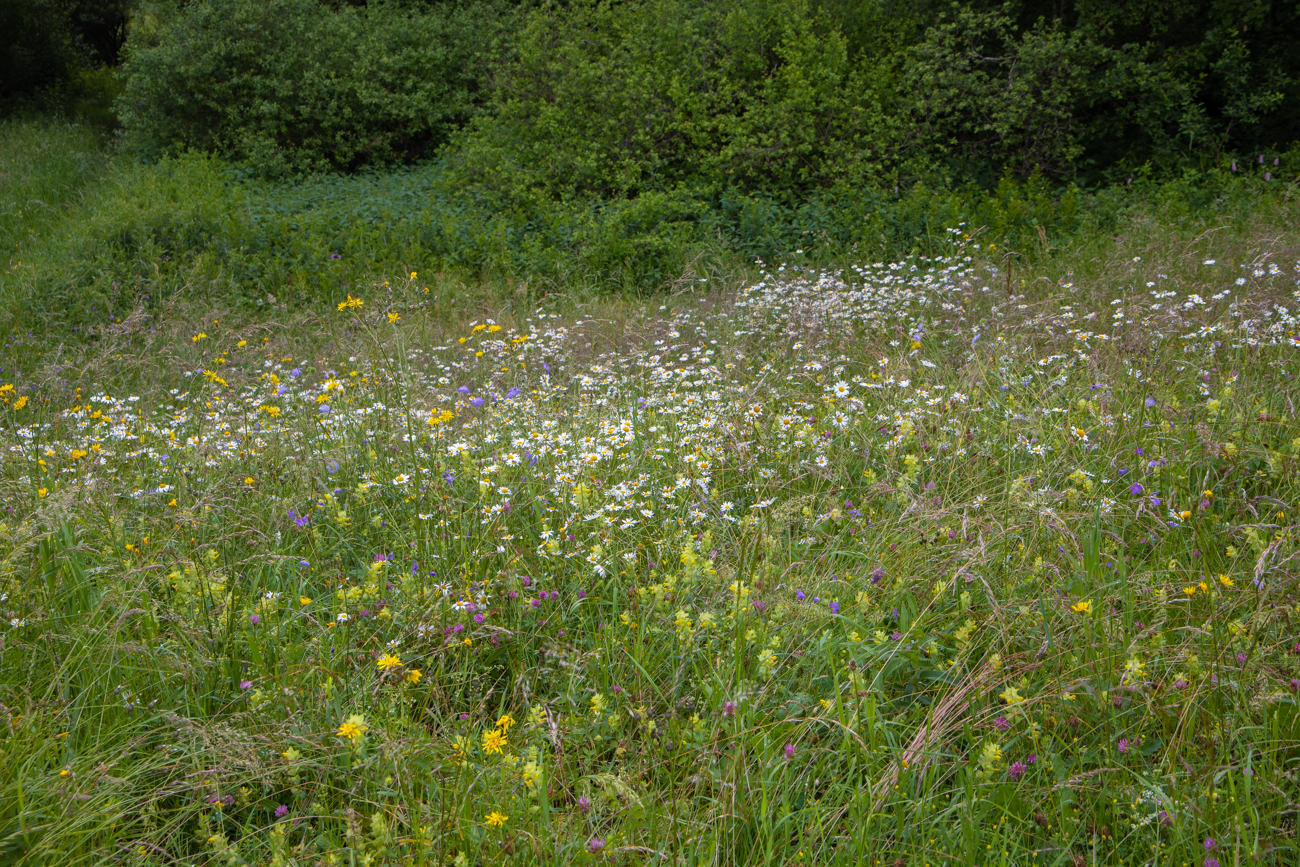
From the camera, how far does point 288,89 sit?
13047 mm

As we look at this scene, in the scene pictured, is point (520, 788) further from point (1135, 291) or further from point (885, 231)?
point (885, 231)

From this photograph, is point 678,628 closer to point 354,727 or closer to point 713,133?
point 354,727

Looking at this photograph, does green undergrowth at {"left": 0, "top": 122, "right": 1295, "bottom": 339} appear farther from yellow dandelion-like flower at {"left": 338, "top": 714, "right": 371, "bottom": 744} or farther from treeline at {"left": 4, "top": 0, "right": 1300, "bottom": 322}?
yellow dandelion-like flower at {"left": 338, "top": 714, "right": 371, "bottom": 744}

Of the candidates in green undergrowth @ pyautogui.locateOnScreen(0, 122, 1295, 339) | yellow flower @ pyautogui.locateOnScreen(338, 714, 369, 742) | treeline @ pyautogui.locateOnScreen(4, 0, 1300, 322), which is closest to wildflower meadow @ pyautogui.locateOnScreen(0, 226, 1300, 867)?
yellow flower @ pyautogui.locateOnScreen(338, 714, 369, 742)

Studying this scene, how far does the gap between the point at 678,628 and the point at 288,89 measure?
43.7 ft

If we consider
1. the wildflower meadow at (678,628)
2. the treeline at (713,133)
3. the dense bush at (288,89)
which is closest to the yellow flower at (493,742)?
the wildflower meadow at (678,628)

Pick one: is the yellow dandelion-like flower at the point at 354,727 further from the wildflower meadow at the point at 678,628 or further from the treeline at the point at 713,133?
the treeline at the point at 713,133

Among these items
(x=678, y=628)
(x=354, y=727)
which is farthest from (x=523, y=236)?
(x=354, y=727)

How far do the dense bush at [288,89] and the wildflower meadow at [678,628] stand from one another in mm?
10302

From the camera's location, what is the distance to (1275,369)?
407 centimetres

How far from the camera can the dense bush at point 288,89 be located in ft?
42.8

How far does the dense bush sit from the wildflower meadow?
33.8ft

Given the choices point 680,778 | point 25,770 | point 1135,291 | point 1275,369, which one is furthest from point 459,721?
point 1135,291

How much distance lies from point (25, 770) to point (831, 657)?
1.82 m
